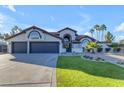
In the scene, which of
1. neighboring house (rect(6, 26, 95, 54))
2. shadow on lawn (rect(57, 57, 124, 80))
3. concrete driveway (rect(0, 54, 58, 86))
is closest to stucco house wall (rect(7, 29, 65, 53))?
neighboring house (rect(6, 26, 95, 54))

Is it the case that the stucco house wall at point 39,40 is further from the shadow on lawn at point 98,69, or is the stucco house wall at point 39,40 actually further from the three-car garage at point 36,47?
the shadow on lawn at point 98,69

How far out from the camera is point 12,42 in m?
11.0

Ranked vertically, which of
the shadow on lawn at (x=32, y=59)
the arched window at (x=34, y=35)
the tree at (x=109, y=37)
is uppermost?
the arched window at (x=34, y=35)

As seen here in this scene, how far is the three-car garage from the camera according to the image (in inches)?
428

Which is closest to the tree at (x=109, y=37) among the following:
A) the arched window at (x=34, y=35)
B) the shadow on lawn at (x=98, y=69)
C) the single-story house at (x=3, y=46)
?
the shadow on lawn at (x=98, y=69)

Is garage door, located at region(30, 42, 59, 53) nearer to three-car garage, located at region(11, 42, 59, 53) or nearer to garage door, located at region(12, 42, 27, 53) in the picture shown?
three-car garage, located at region(11, 42, 59, 53)

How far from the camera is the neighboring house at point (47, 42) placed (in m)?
10.4

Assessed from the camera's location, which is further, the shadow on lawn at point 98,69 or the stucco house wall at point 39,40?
the stucco house wall at point 39,40

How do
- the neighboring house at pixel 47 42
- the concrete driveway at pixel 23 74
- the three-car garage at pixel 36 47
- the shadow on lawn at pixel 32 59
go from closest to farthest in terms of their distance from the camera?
the concrete driveway at pixel 23 74 < the shadow on lawn at pixel 32 59 < the neighboring house at pixel 47 42 < the three-car garage at pixel 36 47

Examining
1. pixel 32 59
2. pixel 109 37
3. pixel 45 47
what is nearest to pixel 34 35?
pixel 45 47

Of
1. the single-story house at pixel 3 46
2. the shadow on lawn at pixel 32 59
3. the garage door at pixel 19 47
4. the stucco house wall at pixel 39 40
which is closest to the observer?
the single-story house at pixel 3 46

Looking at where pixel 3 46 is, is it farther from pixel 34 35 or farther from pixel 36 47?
pixel 34 35

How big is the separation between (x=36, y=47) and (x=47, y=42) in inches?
35.6
